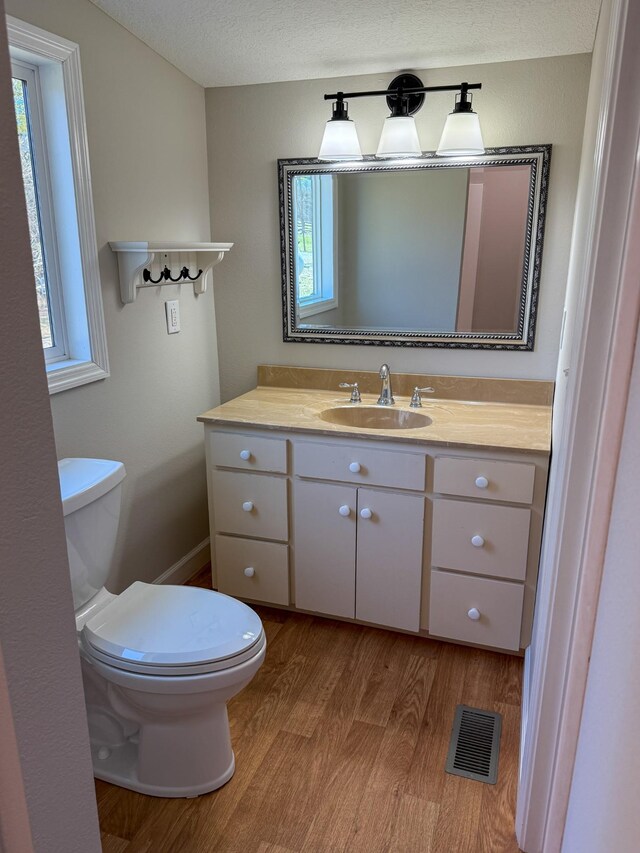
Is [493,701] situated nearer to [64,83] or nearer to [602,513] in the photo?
[602,513]

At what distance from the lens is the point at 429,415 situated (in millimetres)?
2350

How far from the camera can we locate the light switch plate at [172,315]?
2.44 m

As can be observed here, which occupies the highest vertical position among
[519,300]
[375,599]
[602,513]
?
[519,300]

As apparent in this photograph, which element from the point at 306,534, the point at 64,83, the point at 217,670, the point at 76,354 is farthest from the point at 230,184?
the point at 217,670

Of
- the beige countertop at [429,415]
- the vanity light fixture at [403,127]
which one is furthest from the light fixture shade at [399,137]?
the beige countertop at [429,415]

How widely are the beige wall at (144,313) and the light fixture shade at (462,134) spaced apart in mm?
998

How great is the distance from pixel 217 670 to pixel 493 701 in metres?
0.97

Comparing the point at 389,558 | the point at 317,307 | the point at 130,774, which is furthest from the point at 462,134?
the point at 130,774

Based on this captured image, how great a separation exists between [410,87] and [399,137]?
20cm

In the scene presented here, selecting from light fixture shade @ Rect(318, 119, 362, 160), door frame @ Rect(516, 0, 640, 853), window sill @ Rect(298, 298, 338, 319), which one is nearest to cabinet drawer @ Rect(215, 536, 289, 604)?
Result: window sill @ Rect(298, 298, 338, 319)

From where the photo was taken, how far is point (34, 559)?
0.71 metres

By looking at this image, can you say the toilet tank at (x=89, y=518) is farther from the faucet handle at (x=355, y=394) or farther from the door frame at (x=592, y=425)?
the door frame at (x=592, y=425)

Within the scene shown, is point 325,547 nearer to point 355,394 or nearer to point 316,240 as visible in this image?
point 355,394

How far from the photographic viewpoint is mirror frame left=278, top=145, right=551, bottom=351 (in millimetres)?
2236
